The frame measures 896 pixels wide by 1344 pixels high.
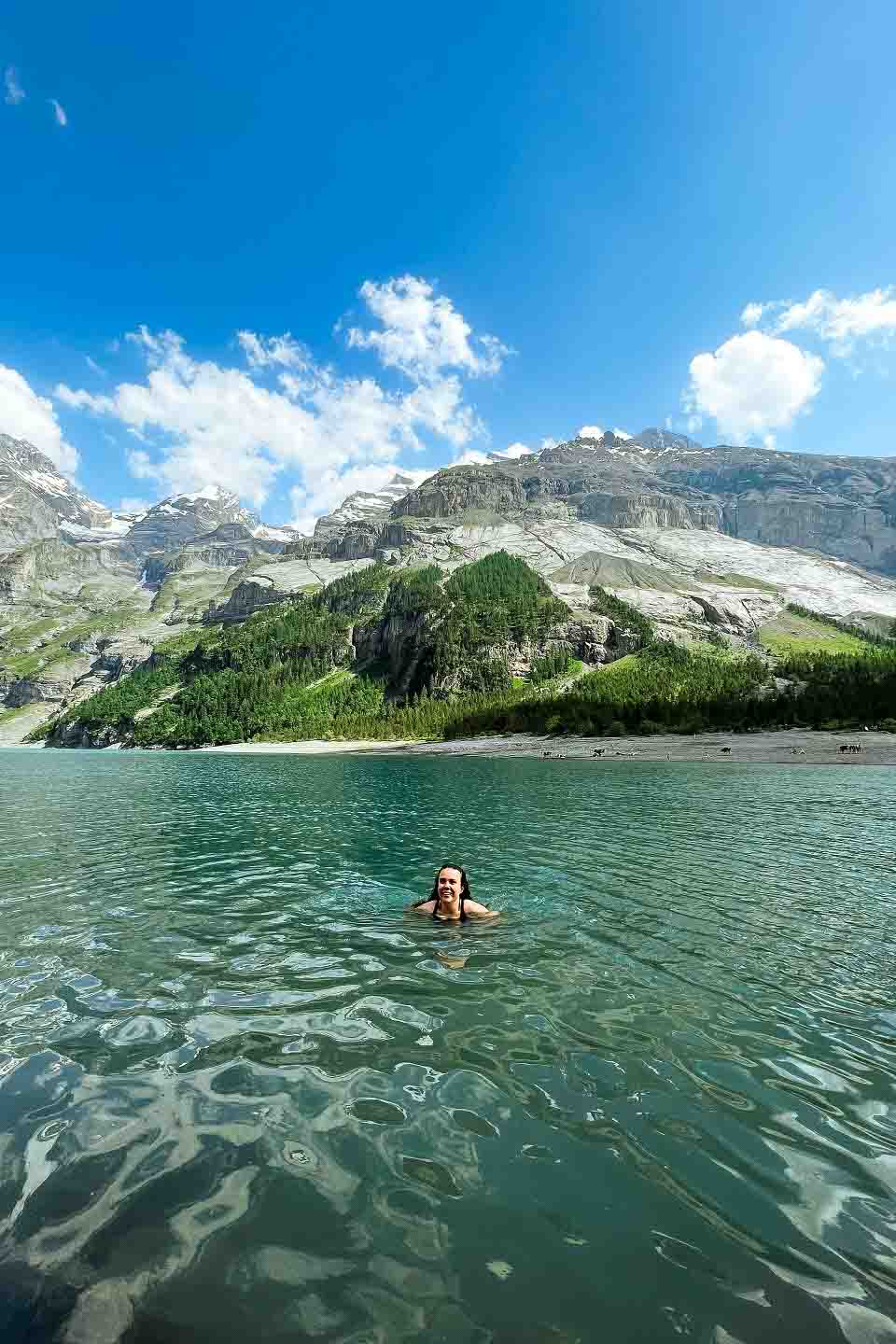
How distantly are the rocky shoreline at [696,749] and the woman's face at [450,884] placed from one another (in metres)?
66.6

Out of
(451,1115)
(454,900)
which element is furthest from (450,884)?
(451,1115)

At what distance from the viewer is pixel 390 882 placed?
20.3 m

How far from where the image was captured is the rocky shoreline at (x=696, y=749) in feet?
261

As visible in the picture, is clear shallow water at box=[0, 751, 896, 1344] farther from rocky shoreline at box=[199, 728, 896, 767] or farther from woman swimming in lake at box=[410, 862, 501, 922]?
rocky shoreline at box=[199, 728, 896, 767]

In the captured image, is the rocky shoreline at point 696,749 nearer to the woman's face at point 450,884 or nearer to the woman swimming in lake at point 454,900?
the woman swimming in lake at point 454,900

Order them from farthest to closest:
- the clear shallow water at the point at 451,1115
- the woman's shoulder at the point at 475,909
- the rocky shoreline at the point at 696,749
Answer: the rocky shoreline at the point at 696,749
the woman's shoulder at the point at 475,909
the clear shallow water at the point at 451,1115

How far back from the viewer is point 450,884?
15.4 metres

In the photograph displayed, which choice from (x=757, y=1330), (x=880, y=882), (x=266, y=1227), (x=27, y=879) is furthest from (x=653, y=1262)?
(x=27, y=879)

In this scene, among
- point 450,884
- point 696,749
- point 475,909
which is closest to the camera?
point 450,884

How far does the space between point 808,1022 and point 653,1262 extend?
632cm

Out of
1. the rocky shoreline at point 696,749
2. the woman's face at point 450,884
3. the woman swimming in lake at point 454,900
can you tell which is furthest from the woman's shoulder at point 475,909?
the rocky shoreline at point 696,749

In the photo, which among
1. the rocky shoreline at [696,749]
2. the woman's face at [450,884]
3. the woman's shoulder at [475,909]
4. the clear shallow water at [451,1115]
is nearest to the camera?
the clear shallow water at [451,1115]

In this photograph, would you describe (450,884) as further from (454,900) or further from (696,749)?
(696,749)

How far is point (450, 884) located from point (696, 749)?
87.1 metres
